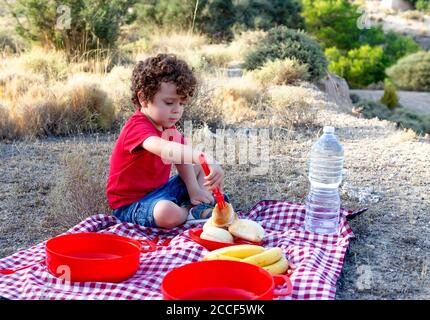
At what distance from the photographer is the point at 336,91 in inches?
481

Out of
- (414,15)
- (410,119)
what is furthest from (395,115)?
(414,15)

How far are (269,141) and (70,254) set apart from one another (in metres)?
3.36

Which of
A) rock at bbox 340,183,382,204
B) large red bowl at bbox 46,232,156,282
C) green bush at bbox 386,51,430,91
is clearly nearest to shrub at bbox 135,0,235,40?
green bush at bbox 386,51,430,91

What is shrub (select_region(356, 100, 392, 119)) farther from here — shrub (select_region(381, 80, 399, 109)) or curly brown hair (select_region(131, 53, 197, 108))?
curly brown hair (select_region(131, 53, 197, 108))

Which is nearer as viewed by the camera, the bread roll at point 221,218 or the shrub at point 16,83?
the bread roll at point 221,218

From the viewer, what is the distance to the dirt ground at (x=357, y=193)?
3531 mm

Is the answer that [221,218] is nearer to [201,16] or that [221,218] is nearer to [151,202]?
[151,202]

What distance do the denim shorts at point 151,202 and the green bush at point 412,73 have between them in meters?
16.8

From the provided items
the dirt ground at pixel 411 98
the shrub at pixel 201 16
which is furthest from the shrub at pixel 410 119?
the shrub at pixel 201 16

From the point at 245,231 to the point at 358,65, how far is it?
18.0m

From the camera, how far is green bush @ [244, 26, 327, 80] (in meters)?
11.5

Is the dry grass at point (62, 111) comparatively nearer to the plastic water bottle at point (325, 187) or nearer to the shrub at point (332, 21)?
the plastic water bottle at point (325, 187)

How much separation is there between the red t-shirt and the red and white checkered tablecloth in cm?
17
